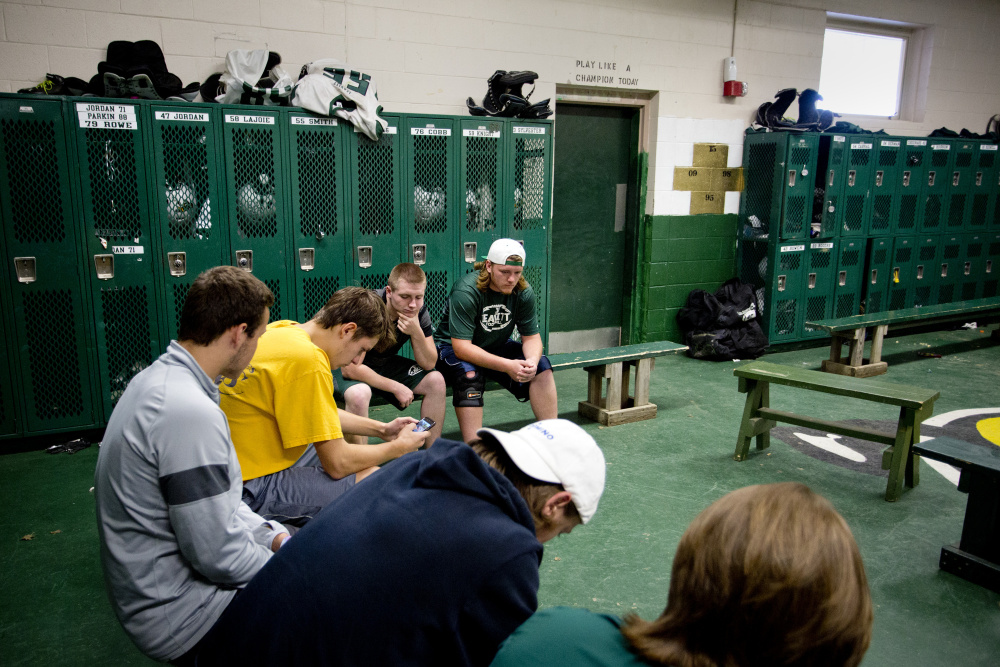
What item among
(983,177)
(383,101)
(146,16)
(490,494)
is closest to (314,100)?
(383,101)

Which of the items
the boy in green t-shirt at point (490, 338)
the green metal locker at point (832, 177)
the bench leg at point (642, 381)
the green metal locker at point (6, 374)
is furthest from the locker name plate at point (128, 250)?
the green metal locker at point (832, 177)

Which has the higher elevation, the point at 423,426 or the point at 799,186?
the point at 799,186

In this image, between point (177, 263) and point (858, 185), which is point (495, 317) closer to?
point (177, 263)

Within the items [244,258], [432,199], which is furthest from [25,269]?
[432,199]

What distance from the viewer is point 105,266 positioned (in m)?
4.27

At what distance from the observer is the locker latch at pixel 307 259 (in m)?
4.81

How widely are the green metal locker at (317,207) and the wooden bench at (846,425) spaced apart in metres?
2.77

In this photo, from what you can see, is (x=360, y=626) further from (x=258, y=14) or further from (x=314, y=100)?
(x=258, y=14)

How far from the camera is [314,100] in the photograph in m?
4.63

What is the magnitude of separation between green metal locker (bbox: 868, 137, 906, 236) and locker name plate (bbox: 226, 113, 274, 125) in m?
5.88

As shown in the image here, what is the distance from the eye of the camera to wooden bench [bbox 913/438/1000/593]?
2.87m

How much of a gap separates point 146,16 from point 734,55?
202 inches

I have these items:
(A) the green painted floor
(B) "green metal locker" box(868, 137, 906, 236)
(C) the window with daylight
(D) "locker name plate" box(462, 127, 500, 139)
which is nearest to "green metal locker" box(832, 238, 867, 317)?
(B) "green metal locker" box(868, 137, 906, 236)

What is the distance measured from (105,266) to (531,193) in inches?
117
